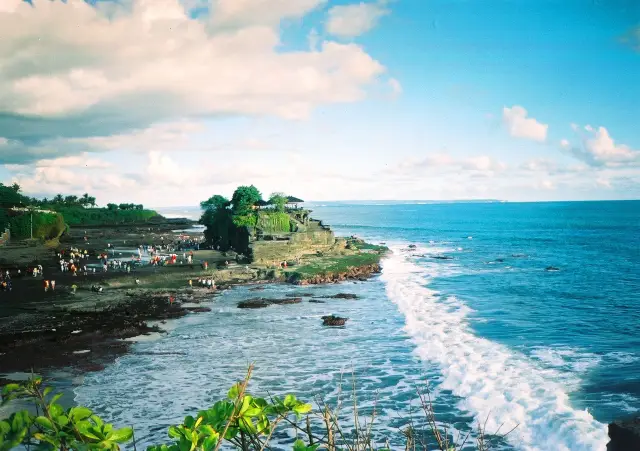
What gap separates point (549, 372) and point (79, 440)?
2057 centimetres

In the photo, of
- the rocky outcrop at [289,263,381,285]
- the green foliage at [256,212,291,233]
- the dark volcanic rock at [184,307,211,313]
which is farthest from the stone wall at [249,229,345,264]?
the dark volcanic rock at [184,307,211,313]

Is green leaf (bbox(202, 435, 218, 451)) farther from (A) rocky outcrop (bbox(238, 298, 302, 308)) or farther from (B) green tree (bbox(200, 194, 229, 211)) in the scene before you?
(B) green tree (bbox(200, 194, 229, 211))

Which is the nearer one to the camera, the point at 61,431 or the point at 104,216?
the point at 61,431

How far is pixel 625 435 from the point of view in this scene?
23.0ft

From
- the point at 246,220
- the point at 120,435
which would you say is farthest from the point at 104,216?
the point at 120,435

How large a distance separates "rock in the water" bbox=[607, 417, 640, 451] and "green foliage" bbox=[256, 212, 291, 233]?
51.0 metres

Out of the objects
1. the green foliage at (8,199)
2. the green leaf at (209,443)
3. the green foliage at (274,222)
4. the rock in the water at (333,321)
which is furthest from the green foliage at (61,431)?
the green foliage at (8,199)

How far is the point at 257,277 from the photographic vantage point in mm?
46594

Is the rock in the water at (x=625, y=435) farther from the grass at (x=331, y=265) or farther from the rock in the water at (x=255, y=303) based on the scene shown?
the grass at (x=331, y=265)

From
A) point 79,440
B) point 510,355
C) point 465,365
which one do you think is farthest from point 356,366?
point 79,440

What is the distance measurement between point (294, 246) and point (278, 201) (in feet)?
25.6

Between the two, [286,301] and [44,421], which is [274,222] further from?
[44,421]

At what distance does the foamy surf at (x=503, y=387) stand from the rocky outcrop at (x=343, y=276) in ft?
48.5

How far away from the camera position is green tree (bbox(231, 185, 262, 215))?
59.0 meters
